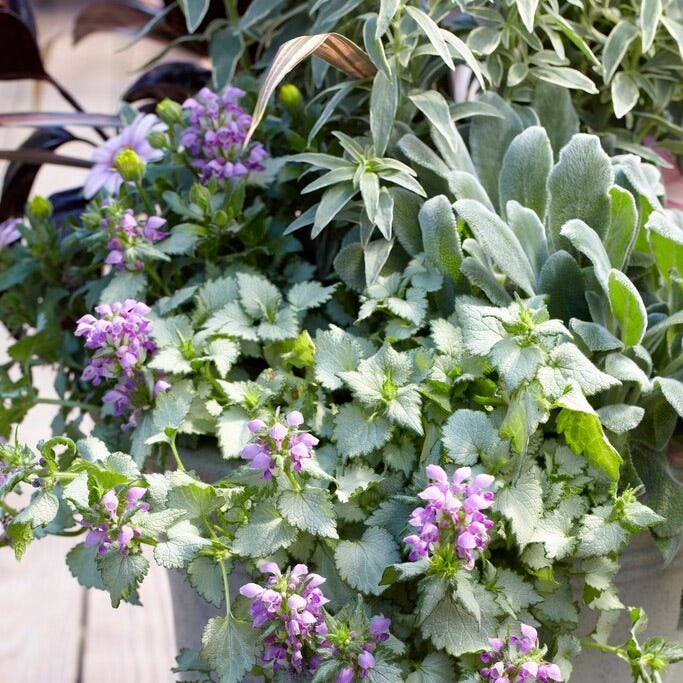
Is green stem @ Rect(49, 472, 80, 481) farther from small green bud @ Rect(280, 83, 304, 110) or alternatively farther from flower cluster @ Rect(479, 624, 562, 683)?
small green bud @ Rect(280, 83, 304, 110)

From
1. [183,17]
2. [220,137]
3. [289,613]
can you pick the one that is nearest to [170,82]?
[183,17]

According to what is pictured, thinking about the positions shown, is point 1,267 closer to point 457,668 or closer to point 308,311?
point 308,311

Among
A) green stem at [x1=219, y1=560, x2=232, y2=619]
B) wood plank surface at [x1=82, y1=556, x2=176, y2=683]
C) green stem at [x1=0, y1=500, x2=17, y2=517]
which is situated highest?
green stem at [x1=219, y1=560, x2=232, y2=619]

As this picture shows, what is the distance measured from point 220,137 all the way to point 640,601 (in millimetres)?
551

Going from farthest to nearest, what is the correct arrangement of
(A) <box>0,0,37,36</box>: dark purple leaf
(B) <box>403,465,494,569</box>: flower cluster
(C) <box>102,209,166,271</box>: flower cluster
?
(A) <box>0,0,37,36</box>: dark purple leaf, (C) <box>102,209,166,271</box>: flower cluster, (B) <box>403,465,494,569</box>: flower cluster

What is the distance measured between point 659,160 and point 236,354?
495 mm

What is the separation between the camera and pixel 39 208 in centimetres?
109

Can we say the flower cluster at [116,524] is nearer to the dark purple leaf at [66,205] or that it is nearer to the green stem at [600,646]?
the green stem at [600,646]

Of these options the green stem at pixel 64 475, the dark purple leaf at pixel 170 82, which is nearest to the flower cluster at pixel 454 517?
the green stem at pixel 64 475

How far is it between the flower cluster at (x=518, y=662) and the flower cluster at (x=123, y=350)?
1.10ft

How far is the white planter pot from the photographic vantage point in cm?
79

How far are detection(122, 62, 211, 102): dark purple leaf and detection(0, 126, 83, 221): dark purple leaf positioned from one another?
0.10 m

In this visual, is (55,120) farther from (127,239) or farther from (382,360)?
(382,360)

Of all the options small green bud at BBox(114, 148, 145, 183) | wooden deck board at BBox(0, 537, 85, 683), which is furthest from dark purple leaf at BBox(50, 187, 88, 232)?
wooden deck board at BBox(0, 537, 85, 683)
